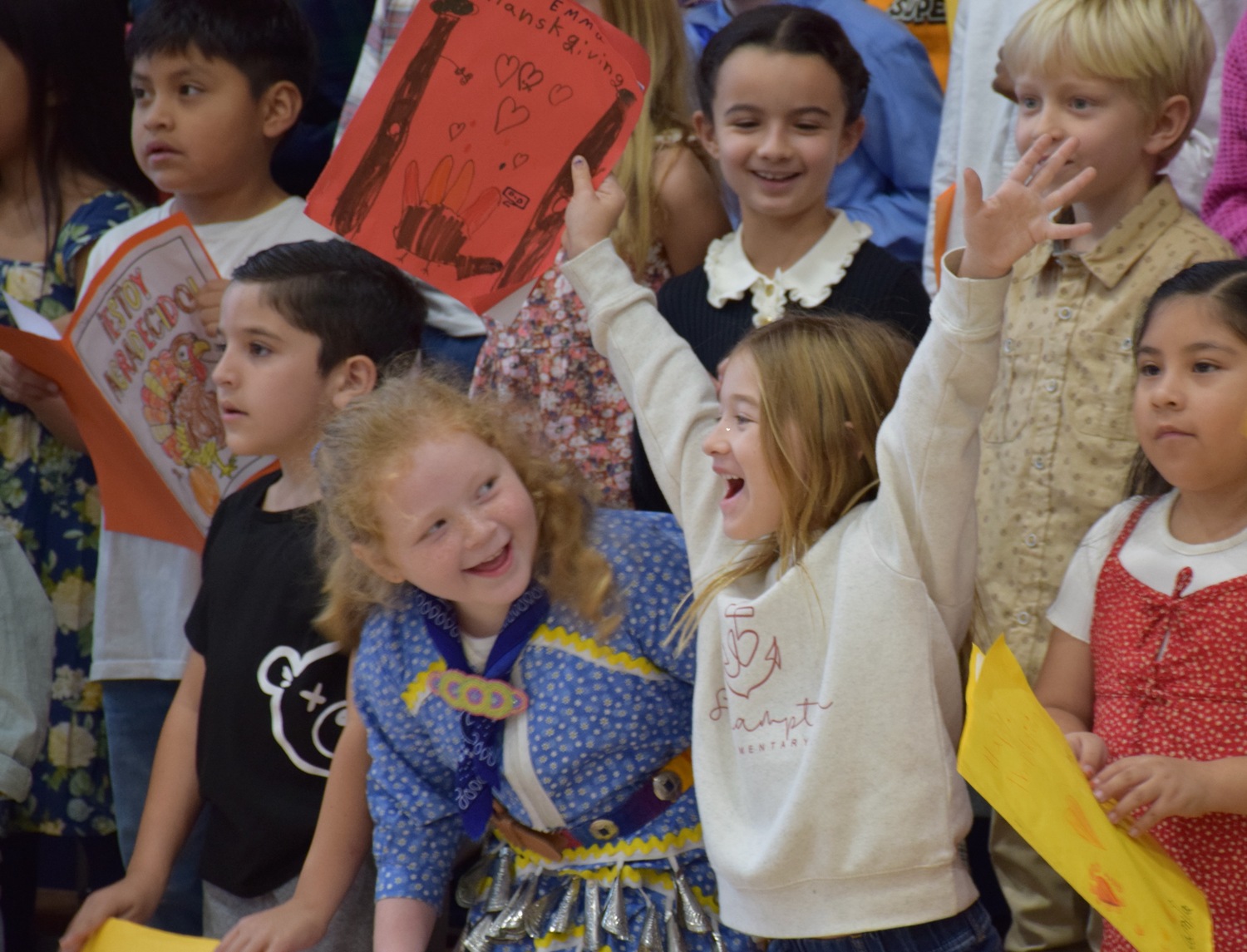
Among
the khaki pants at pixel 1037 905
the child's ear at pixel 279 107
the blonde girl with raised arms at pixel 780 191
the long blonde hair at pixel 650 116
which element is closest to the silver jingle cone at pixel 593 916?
the khaki pants at pixel 1037 905

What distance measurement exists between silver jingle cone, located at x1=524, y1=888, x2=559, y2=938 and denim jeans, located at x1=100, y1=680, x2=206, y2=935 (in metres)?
0.84

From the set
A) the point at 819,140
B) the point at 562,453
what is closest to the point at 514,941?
the point at 562,453

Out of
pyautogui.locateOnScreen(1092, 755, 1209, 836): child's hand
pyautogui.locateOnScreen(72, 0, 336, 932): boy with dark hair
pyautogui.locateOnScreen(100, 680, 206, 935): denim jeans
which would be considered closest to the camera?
pyautogui.locateOnScreen(1092, 755, 1209, 836): child's hand

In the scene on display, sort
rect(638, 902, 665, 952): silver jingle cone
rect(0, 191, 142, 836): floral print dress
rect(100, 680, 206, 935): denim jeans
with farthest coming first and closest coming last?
rect(0, 191, 142, 836): floral print dress
rect(100, 680, 206, 935): denim jeans
rect(638, 902, 665, 952): silver jingle cone

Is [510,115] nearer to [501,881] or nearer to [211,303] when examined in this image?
[211,303]

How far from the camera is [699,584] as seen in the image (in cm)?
188

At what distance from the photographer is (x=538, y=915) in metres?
1.95

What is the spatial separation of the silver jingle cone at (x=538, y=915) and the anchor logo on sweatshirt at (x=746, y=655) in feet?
1.40

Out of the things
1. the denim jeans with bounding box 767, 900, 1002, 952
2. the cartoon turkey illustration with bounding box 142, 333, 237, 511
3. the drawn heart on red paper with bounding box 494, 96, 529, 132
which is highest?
the drawn heart on red paper with bounding box 494, 96, 529, 132

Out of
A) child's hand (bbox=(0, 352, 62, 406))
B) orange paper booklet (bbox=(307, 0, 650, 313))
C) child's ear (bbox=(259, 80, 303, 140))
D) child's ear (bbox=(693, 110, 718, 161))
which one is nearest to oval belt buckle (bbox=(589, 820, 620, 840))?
orange paper booklet (bbox=(307, 0, 650, 313))

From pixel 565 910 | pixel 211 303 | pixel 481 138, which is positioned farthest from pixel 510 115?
pixel 565 910

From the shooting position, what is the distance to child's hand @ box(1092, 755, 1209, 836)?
61.1 inches

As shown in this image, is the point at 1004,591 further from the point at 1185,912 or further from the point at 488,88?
the point at 488,88

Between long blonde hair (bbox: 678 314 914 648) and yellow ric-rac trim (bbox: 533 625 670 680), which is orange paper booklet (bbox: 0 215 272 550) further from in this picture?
long blonde hair (bbox: 678 314 914 648)
